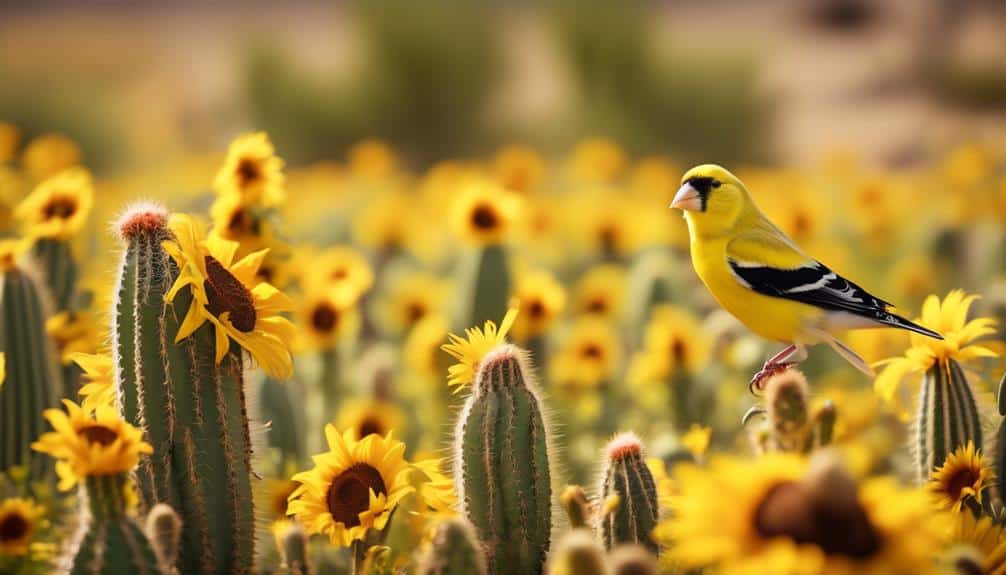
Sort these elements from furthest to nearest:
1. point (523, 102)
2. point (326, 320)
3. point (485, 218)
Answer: point (523, 102) → point (485, 218) → point (326, 320)

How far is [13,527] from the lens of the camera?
3.08 meters

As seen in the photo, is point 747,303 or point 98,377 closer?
point 747,303

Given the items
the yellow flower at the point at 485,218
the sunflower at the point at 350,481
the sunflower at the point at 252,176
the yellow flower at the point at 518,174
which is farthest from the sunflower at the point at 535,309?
the yellow flower at the point at 518,174

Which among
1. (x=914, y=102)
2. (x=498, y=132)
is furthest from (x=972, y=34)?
(x=498, y=132)

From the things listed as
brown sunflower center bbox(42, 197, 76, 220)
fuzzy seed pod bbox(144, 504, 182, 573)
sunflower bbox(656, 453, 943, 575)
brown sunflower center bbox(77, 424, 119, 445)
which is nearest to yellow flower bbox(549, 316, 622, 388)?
brown sunflower center bbox(42, 197, 76, 220)

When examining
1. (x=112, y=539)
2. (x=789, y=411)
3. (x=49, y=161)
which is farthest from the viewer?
(x=49, y=161)

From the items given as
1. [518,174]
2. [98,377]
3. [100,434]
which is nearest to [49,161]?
[518,174]

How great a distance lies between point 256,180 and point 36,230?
851 mm

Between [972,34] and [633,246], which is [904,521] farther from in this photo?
[972,34]

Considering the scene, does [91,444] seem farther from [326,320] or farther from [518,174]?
[518,174]

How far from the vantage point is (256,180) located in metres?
3.89

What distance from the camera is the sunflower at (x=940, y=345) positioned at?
284cm

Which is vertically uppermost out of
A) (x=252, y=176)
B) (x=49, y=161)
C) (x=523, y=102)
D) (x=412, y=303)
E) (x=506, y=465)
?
(x=523, y=102)

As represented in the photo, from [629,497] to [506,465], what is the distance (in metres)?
0.29
